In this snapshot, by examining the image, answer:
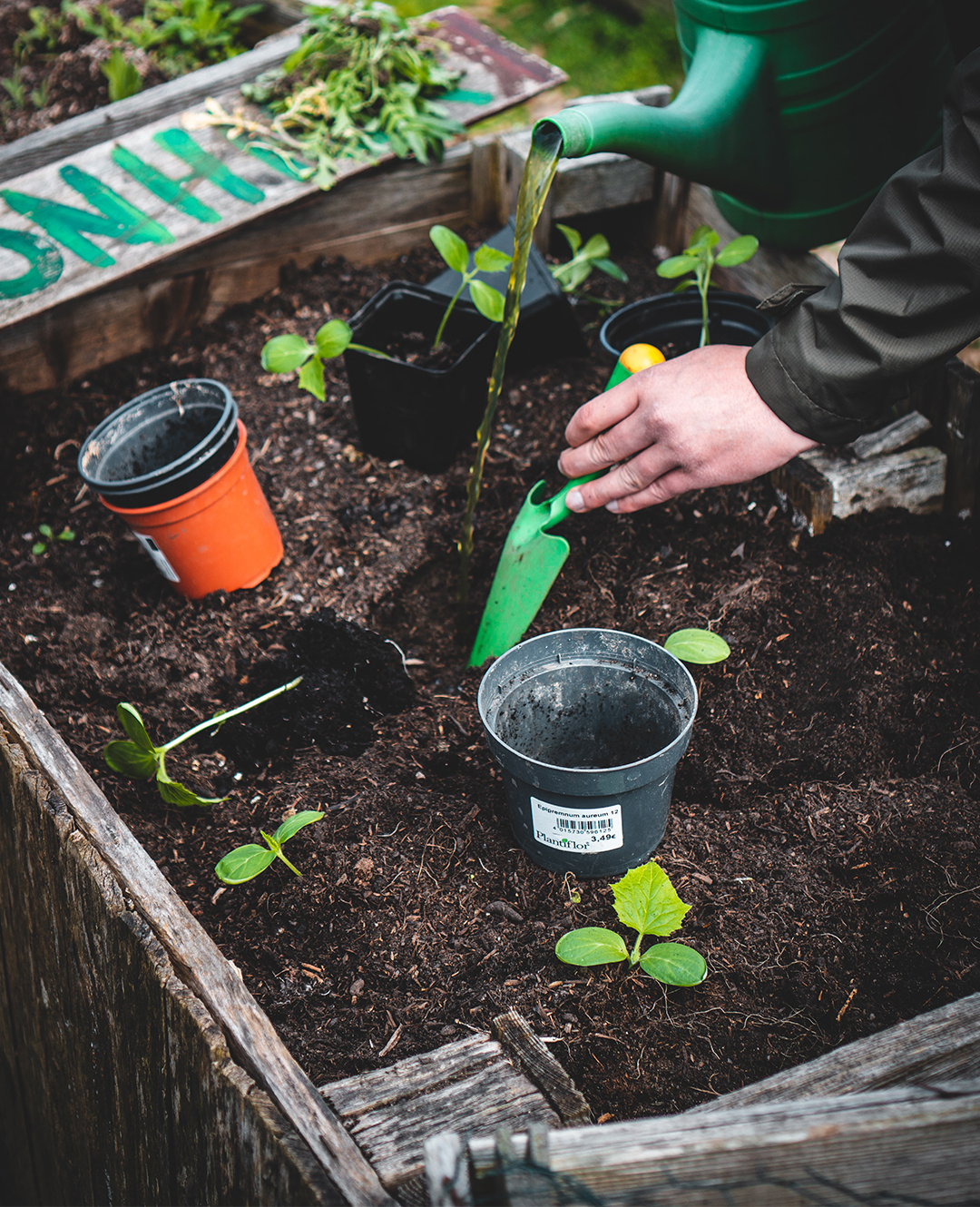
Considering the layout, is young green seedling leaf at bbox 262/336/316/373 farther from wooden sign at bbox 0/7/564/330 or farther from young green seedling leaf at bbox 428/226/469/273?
wooden sign at bbox 0/7/564/330

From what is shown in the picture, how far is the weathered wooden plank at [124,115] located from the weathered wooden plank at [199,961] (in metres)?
2.10

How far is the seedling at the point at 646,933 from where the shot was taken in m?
1.22

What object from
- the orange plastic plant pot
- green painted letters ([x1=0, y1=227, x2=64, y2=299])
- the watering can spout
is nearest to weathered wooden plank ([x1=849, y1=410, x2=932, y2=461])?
the watering can spout

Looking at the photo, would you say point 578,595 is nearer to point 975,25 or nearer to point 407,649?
point 407,649

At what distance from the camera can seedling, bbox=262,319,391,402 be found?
201 centimetres

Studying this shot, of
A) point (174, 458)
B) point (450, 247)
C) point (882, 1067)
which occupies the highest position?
point (450, 247)

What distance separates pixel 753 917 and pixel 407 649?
977 millimetres

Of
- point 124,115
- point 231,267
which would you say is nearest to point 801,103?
point 231,267

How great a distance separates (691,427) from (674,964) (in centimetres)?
85

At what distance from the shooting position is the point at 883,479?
6.30 feet

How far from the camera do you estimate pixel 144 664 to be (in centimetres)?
193

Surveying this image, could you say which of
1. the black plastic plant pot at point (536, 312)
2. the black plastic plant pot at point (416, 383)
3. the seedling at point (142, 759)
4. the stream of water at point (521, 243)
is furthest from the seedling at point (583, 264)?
the seedling at point (142, 759)

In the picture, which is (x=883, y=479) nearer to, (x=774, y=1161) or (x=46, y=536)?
(x=774, y=1161)

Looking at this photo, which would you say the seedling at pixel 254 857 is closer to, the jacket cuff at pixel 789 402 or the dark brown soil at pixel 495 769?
the dark brown soil at pixel 495 769
